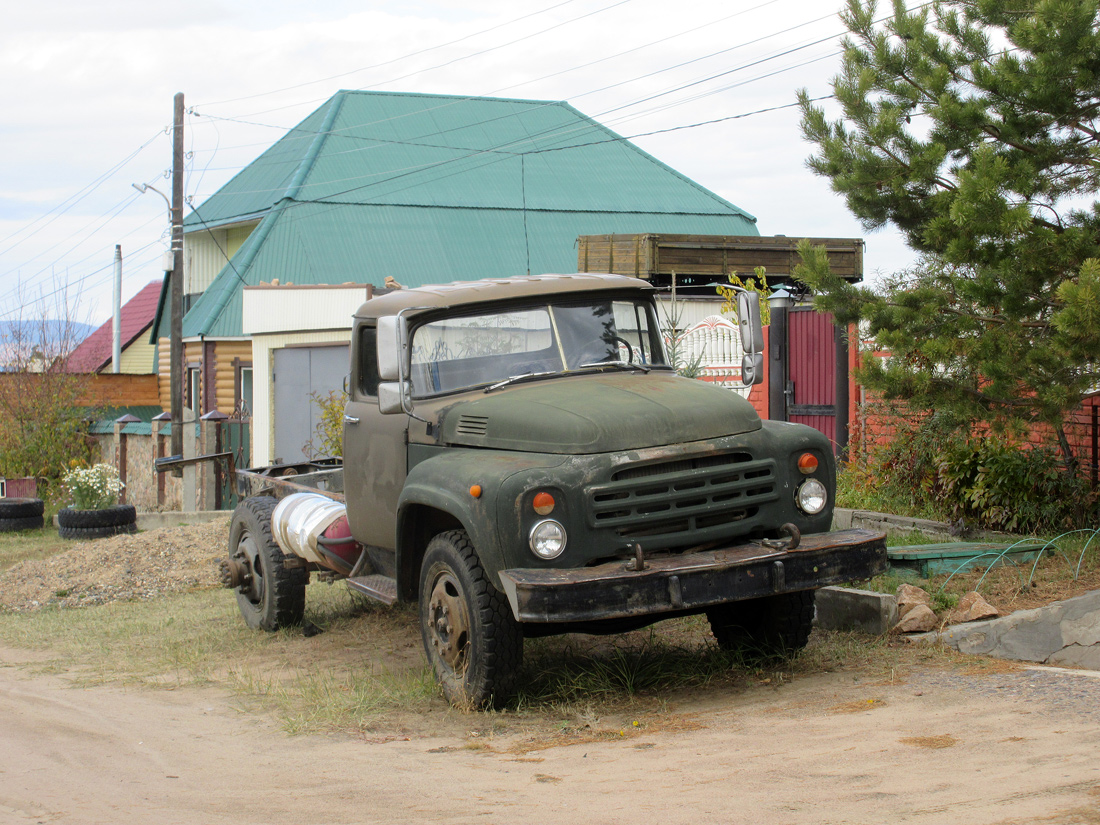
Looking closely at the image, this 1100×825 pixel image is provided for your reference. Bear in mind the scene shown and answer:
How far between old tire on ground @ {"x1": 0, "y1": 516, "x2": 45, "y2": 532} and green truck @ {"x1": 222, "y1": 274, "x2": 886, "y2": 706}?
45.6 feet

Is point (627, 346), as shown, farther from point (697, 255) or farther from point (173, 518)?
point (173, 518)

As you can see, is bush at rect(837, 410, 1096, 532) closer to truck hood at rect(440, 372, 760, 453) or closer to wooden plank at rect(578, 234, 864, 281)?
truck hood at rect(440, 372, 760, 453)

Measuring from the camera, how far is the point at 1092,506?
334 inches

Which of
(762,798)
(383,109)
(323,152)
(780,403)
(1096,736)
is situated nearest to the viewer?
(762,798)

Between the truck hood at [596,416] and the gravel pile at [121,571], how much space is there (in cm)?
744

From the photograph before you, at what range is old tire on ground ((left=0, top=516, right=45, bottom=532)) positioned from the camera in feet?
61.9

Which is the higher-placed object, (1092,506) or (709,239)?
(709,239)

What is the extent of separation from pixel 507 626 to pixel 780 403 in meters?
8.32

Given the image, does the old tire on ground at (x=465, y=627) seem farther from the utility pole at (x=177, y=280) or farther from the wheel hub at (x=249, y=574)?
the utility pole at (x=177, y=280)

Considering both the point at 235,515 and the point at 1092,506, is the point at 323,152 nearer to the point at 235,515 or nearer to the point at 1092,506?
the point at 235,515

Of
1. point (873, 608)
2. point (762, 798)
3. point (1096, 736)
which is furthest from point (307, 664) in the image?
point (1096, 736)

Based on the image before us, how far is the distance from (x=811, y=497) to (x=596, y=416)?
125 cm

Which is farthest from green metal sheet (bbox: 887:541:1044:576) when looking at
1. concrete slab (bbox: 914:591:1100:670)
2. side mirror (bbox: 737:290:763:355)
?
side mirror (bbox: 737:290:763:355)

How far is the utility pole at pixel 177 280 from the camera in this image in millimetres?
21425
